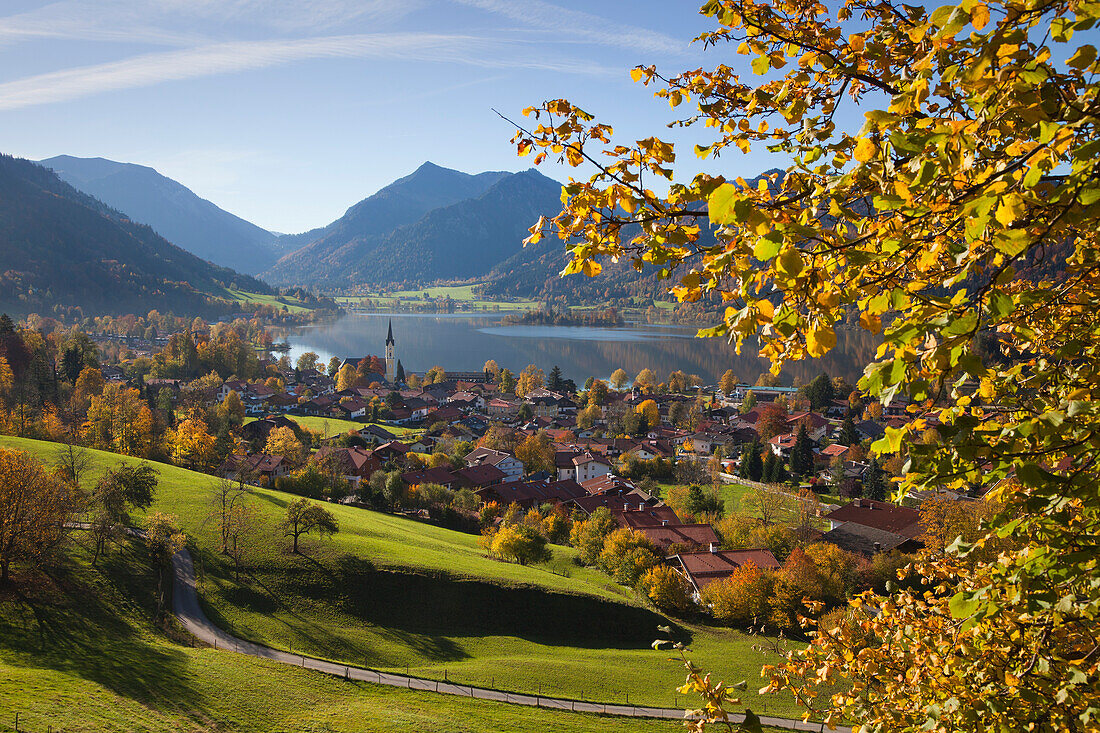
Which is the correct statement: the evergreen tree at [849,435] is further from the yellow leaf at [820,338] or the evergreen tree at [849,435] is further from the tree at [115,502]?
the yellow leaf at [820,338]

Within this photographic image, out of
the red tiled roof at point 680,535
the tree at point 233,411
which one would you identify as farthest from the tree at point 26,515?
the tree at point 233,411

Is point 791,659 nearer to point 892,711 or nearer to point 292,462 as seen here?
point 892,711

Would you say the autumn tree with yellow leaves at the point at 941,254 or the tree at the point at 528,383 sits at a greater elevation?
the autumn tree with yellow leaves at the point at 941,254

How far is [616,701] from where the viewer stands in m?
21.7

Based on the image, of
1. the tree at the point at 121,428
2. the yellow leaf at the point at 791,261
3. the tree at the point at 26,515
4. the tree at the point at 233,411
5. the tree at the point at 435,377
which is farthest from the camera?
the tree at the point at 435,377

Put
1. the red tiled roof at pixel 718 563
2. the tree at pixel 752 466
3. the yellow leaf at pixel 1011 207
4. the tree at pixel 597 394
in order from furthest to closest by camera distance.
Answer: the tree at pixel 597 394
the tree at pixel 752 466
the red tiled roof at pixel 718 563
the yellow leaf at pixel 1011 207

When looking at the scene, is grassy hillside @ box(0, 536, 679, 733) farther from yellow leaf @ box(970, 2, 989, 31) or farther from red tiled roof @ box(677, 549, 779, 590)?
yellow leaf @ box(970, 2, 989, 31)

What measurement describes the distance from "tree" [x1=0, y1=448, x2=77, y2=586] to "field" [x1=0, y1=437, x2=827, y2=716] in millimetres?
5939

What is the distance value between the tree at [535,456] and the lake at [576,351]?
49.8 meters

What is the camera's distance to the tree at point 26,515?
22.5 metres

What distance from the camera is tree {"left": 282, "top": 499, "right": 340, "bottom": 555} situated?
30.5 metres

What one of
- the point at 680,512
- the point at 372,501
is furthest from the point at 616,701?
the point at 372,501

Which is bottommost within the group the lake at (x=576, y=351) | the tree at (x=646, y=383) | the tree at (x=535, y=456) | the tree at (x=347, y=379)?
the tree at (x=535, y=456)

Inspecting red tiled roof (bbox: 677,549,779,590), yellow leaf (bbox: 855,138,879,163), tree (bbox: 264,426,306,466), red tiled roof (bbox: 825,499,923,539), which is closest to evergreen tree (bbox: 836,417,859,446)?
red tiled roof (bbox: 825,499,923,539)
